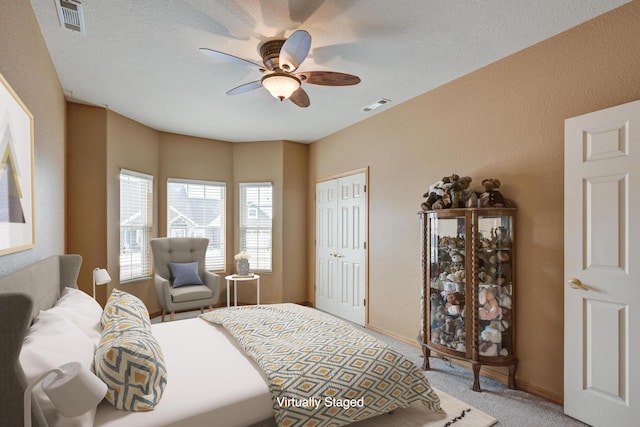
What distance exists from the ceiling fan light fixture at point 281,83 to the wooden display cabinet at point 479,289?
160 centimetres

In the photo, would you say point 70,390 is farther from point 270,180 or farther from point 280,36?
point 270,180

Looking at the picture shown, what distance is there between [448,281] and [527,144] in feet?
4.22

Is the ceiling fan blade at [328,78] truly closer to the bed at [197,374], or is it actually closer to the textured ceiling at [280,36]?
the textured ceiling at [280,36]

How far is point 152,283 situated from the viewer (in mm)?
4801

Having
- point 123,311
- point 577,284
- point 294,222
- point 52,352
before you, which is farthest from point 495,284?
point 294,222

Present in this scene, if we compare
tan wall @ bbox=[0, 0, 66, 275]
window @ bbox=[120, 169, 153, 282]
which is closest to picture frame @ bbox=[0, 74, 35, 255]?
tan wall @ bbox=[0, 0, 66, 275]

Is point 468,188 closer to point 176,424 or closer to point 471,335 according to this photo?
point 471,335

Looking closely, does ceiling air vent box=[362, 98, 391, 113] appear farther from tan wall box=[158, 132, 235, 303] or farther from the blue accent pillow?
the blue accent pillow

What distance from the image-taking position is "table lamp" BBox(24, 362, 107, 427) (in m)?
0.86

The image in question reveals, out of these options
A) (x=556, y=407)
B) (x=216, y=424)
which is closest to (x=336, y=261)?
(x=556, y=407)

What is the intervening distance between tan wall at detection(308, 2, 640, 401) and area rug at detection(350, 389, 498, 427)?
2.16ft

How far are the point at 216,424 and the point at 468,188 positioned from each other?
268 cm

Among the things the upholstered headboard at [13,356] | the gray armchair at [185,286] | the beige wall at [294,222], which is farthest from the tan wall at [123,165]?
the upholstered headboard at [13,356]

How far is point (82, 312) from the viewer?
2.02m
